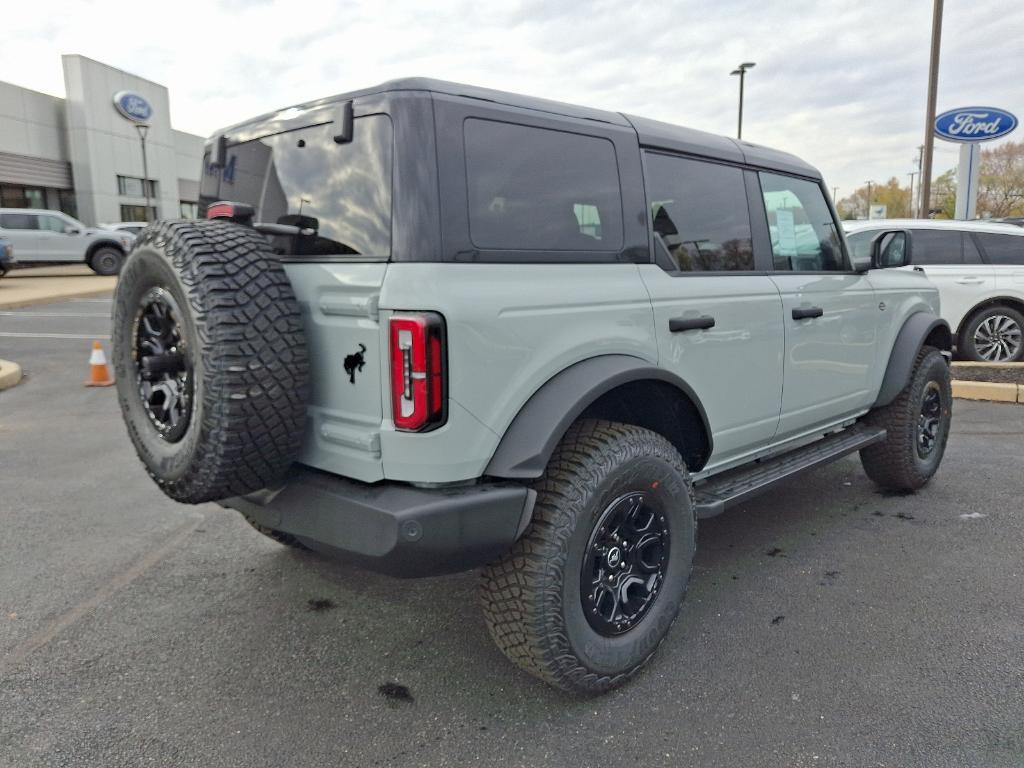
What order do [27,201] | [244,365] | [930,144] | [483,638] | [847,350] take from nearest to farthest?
[244,365] < [483,638] < [847,350] < [930,144] < [27,201]

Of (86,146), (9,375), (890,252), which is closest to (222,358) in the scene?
(890,252)

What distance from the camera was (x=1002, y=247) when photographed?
8.29 m

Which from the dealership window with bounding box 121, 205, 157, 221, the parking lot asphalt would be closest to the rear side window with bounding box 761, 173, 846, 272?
the parking lot asphalt

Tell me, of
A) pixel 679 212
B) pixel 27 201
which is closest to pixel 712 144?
pixel 679 212

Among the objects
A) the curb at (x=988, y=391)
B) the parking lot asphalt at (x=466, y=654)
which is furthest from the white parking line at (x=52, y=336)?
the curb at (x=988, y=391)

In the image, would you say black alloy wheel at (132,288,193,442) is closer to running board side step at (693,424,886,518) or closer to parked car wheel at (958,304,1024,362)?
running board side step at (693,424,886,518)

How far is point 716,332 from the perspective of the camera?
3066 millimetres

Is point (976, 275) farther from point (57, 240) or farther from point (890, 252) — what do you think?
point (57, 240)

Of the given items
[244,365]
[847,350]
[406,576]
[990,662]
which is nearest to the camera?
[244,365]

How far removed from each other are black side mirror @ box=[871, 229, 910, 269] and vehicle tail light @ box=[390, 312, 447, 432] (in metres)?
3.00

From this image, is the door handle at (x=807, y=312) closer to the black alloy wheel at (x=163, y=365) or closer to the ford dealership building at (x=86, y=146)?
Result: the black alloy wheel at (x=163, y=365)

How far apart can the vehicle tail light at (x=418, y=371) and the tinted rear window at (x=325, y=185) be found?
0.27m

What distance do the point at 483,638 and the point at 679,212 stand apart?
1894 mm

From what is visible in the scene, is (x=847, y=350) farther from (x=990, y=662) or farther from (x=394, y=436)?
(x=394, y=436)
